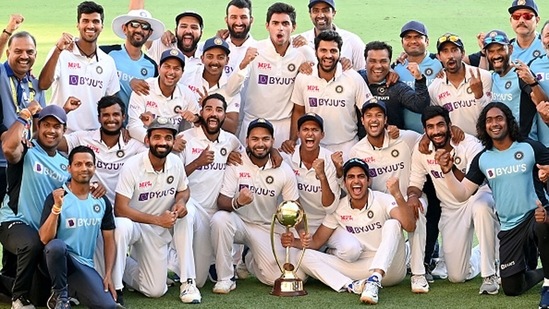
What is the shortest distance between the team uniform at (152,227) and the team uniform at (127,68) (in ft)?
3.66

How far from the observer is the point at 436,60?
880 centimetres

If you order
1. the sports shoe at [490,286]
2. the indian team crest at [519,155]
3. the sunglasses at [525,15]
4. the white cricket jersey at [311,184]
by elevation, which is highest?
the sunglasses at [525,15]

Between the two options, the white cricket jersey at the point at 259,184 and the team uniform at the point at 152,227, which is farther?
the white cricket jersey at the point at 259,184

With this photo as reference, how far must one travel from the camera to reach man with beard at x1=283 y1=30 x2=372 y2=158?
8.52m

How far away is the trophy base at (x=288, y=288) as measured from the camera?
764cm

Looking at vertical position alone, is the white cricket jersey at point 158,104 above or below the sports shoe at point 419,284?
above

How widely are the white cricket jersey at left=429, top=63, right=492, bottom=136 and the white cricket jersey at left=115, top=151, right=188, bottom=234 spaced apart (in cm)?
220

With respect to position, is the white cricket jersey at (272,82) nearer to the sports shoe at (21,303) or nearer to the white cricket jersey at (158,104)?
the white cricket jersey at (158,104)

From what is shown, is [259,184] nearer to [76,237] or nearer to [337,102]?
[337,102]

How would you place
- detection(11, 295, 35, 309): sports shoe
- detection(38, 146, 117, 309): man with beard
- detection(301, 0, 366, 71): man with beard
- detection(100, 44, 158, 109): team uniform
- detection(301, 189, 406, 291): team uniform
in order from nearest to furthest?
detection(38, 146, 117, 309): man with beard, detection(11, 295, 35, 309): sports shoe, detection(301, 189, 406, 291): team uniform, detection(100, 44, 158, 109): team uniform, detection(301, 0, 366, 71): man with beard

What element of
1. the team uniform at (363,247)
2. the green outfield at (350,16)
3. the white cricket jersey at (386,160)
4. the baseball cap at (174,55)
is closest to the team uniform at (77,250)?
the baseball cap at (174,55)

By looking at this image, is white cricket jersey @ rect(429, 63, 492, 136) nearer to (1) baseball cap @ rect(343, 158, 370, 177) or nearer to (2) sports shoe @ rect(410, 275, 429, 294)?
(1) baseball cap @ rect(343, 158, 370, 177)

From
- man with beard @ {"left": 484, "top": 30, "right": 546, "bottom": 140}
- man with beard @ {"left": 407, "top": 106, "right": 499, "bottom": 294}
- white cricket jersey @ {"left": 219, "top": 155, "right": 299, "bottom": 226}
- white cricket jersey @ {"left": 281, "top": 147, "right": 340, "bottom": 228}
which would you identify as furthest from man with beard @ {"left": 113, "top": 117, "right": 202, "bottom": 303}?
man with beard @ {"left": 484, "top": 30, "right": 546, "bottom": 140}

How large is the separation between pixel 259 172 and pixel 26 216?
1.90 m
